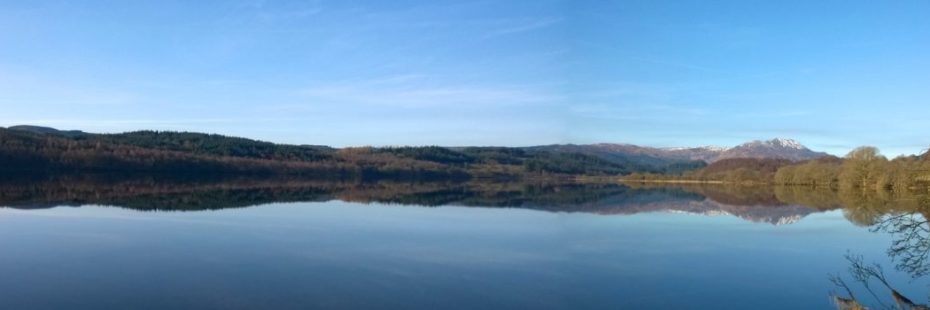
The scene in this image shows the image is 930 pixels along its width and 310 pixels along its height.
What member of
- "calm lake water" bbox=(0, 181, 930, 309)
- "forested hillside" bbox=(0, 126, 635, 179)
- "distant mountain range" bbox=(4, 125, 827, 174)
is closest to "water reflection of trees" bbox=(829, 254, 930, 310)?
"calm lake water" bbox=(0, 181, 930, 309)

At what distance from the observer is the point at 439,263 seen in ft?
46.6

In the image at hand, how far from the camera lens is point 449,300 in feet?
34.5

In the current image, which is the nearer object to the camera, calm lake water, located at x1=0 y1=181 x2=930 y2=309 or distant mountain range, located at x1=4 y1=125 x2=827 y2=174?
calm lake water, located at x1=0 y1=181 x2=930 y2=309

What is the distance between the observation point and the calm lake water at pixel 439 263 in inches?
417

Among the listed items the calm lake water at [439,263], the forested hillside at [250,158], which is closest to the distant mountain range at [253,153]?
the forested hillside at [250,158]

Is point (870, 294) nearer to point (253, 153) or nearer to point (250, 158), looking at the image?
point (250, 158)

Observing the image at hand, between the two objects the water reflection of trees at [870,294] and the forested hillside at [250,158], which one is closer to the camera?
the water reflection of trees at [870,294]

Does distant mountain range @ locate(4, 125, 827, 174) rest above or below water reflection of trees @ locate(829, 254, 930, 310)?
above

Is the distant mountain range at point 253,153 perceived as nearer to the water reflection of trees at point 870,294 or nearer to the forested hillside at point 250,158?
the forested hillside at point 250,158

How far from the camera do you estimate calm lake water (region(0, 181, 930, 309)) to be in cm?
1059

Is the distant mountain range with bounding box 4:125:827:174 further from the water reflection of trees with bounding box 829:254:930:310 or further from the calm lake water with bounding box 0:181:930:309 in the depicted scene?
the water reflection of trees with bounding box 829:254:930:310


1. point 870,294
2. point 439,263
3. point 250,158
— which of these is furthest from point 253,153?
point 870,294

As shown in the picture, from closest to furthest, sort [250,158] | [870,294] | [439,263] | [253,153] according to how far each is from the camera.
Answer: [870,294] < [439,263] < [250,158] < [253,153]

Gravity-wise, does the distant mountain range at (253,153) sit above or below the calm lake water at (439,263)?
above
